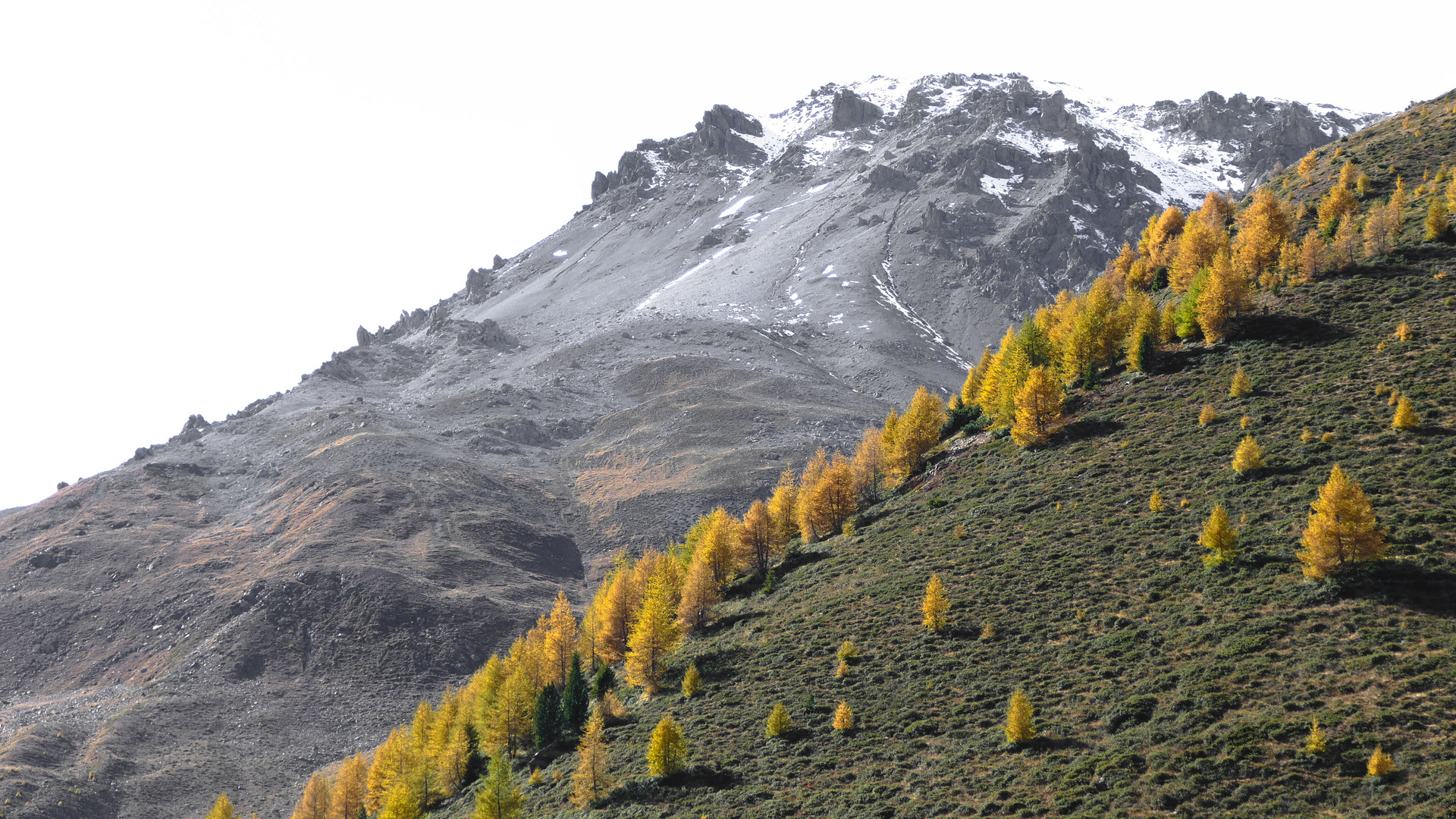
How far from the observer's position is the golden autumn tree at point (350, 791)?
77.3 meters

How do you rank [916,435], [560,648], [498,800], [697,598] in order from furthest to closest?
[916,435] < [560,648] < [697,598] < [498,800]

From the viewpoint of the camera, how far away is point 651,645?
224 feet

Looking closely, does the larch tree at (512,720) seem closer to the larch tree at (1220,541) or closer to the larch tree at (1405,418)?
the larch tree at (1220,541)

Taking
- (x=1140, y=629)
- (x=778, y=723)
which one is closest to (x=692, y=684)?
(x=778, y=723)

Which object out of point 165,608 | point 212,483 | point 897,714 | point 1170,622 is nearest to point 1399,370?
point 1170,622

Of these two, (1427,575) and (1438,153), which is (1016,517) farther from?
(1438,153)

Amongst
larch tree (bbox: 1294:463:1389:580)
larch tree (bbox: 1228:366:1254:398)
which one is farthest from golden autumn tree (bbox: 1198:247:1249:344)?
larch tree (bbox: 1294:463:1389:580)

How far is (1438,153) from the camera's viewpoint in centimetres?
8200

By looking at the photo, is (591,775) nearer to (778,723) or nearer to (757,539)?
(778,723)

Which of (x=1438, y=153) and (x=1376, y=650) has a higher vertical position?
(x=1438, y=153)

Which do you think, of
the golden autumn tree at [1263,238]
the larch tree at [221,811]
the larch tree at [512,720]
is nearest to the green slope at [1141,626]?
the golden autumn tree at [1263,238]

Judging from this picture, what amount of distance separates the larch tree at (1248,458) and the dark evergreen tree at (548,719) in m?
51.1

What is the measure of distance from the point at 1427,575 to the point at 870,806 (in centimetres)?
2773

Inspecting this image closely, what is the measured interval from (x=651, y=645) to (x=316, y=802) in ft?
117
